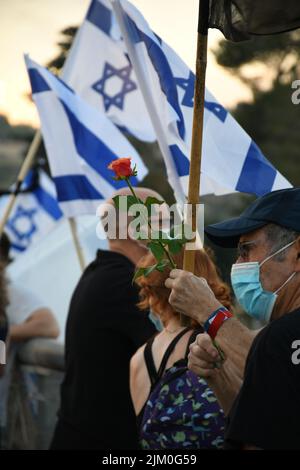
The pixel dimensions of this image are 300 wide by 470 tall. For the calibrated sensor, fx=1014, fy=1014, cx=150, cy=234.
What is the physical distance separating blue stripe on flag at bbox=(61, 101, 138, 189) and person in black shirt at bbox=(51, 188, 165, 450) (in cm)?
106

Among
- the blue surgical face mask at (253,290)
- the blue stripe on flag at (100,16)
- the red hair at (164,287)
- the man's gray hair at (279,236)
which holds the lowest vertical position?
the red hair at (164,287)

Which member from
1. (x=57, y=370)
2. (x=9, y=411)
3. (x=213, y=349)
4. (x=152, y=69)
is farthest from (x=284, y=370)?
(x=9, y=411)

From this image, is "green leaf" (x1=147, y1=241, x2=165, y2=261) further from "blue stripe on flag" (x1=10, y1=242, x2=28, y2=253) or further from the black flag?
"blue stripe on flag" (x1=10, y1=242, x2=28, y2=253)

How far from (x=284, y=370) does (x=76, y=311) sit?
248cm

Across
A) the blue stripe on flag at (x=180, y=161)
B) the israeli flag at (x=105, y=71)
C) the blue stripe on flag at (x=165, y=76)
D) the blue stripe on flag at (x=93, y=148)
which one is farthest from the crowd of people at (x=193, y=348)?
the israeli flag at (x=105, y=71)

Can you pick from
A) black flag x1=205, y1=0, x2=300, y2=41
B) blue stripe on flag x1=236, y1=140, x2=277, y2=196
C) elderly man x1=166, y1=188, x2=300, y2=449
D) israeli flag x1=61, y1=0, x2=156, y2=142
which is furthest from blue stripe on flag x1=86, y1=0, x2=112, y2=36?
elderly man x1=166, y1=188, x2=300, y2=449

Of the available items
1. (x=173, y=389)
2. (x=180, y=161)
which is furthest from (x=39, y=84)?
(x=173, y=389)

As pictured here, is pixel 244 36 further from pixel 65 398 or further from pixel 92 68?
A: pixel 92 68

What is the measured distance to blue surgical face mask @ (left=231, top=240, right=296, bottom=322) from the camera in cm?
332

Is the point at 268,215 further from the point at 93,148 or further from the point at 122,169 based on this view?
the point at 93,148

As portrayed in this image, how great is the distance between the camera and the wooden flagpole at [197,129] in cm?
333

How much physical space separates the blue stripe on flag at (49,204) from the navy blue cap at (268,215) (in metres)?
5.25

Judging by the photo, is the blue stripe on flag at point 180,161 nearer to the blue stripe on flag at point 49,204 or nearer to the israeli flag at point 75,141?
the israeli flag at point 75,141

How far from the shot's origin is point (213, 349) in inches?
132
